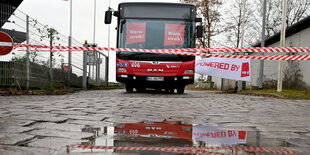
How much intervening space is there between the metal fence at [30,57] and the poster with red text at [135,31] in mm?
2410

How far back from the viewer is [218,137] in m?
3.28

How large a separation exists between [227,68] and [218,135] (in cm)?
1314

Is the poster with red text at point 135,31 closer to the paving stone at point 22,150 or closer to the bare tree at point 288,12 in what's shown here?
the paving stone at point 22,150

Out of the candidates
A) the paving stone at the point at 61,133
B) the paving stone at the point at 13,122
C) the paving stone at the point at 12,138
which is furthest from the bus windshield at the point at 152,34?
the paving stone at the point at 12,138

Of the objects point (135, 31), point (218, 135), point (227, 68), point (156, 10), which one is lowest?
point (218, 135)

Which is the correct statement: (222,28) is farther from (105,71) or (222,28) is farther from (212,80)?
(105,71)

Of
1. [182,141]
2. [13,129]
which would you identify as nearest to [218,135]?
[182,141]

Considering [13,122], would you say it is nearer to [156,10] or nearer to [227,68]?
[156,10]

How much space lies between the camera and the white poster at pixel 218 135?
3.06 m

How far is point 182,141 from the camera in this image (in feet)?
9.70

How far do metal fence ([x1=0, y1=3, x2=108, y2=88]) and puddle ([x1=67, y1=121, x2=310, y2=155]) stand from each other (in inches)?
258

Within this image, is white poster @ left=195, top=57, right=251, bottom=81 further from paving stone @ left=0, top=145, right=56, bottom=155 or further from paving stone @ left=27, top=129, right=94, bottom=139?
paving stone @ left=0, top=145, right=56, bottom=155

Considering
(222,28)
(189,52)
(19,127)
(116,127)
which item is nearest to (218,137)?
(116,127)

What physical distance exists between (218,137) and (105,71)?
18.8 m
